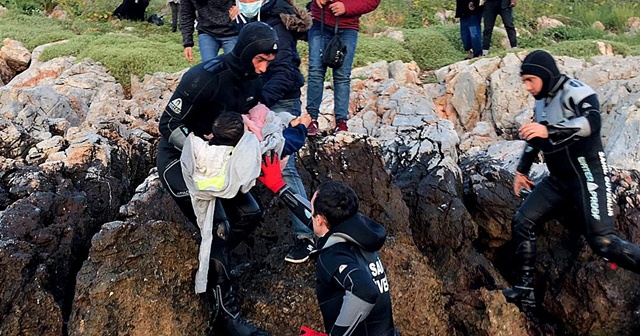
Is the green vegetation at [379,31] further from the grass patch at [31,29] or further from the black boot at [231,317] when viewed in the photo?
the black boot at [231,317]

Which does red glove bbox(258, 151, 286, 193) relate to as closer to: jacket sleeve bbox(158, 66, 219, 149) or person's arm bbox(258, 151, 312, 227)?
person's arm bbox(258, 151, 312, 227)

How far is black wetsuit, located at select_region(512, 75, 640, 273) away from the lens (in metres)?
5.38

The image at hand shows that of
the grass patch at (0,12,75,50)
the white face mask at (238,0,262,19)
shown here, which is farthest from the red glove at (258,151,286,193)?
the grass patch at (0,12,75,50)

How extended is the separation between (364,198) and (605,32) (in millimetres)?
14687

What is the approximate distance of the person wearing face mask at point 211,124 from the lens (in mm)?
4980

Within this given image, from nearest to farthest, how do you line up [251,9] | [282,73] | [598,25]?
1. [282,73]
2. [251,9]
3. [598,25]

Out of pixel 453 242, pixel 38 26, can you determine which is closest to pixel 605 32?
pixel 453 242

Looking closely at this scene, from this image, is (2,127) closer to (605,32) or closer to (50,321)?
(50,321)

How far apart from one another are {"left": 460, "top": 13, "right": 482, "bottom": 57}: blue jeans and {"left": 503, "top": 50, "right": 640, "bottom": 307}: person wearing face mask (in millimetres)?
7469

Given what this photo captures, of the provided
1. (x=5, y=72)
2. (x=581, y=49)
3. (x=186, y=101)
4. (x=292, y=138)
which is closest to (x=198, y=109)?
(x=186, y=101)

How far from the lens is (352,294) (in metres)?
3.88

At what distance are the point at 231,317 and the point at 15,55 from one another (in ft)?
42.3

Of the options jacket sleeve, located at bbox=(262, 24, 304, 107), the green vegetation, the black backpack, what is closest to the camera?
jacket sleeve, located at bbox=(262, 24, 304, 107)

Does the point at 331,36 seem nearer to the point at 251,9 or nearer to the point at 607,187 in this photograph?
the point at 251,9
